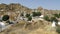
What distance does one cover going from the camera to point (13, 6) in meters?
168

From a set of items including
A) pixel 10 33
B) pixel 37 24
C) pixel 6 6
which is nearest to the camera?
pixel 10 33

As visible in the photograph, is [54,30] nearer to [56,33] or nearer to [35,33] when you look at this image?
[56,33]

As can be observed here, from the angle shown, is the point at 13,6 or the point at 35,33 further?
the point at 13,6

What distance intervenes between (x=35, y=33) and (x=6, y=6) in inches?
5250

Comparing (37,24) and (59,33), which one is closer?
(59,33)

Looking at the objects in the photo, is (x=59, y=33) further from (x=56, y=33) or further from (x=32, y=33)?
(x=32, y=33)

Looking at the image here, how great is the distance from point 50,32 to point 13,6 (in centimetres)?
13912

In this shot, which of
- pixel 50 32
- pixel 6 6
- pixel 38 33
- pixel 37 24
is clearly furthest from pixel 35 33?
pixel 6 6

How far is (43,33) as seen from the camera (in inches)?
1200

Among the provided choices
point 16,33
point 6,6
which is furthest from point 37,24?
point 6,6

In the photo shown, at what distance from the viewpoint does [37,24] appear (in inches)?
1603

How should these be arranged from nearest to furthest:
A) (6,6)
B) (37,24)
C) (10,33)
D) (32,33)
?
(10,33)
(32,33)
(37,24)
(6,6)

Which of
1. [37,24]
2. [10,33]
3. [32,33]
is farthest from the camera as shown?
[37,24]

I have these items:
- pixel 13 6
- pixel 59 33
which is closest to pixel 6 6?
pixel 13 6
